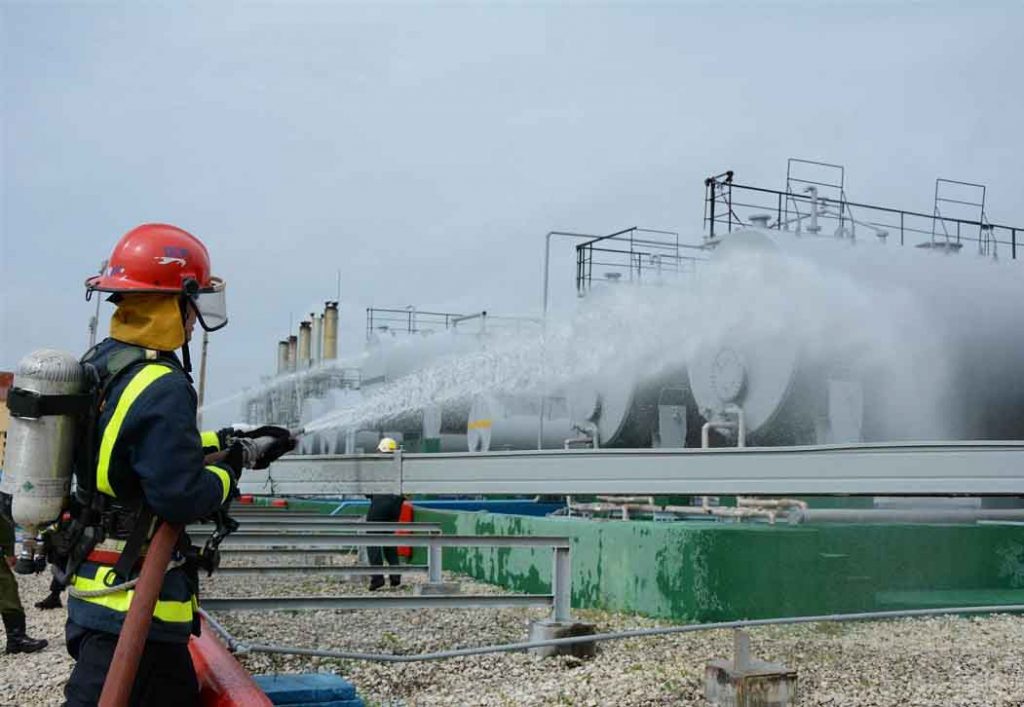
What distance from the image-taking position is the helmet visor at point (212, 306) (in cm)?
322

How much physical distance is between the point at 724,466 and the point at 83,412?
7.49 meters

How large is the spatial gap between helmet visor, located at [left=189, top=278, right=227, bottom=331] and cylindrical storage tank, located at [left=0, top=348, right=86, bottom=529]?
0.48 m

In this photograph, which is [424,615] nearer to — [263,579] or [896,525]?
[263,579]

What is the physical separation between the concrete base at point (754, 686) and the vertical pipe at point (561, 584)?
161 cm

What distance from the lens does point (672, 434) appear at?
15.4m

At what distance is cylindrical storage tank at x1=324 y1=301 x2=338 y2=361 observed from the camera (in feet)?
125

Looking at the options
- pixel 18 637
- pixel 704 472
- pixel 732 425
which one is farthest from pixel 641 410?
pixel 18 637

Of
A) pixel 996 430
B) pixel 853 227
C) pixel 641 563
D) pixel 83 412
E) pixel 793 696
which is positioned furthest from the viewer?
pixel 853 227

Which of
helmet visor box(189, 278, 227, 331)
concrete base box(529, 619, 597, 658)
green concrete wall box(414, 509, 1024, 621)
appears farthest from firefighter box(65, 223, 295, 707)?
green concrete wall box(414, 509, 1024, 621)

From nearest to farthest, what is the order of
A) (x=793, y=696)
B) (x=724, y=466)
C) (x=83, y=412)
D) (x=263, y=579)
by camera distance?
(x=83, y=412)
(x=793, y=696)
(x=724, y=466)
(x=263, y=579)

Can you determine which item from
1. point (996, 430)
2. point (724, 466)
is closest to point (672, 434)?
point (996, 430)

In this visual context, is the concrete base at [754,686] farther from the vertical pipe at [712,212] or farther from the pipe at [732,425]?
Result: the vertical pipe at [712,212]

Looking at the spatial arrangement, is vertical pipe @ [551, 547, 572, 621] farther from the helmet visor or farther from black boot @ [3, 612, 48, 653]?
the helmet visor

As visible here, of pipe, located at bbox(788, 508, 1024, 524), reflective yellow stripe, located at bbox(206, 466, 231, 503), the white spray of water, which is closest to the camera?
reflective yellow stripe, located at bbox(206, 466, 231, 503)
